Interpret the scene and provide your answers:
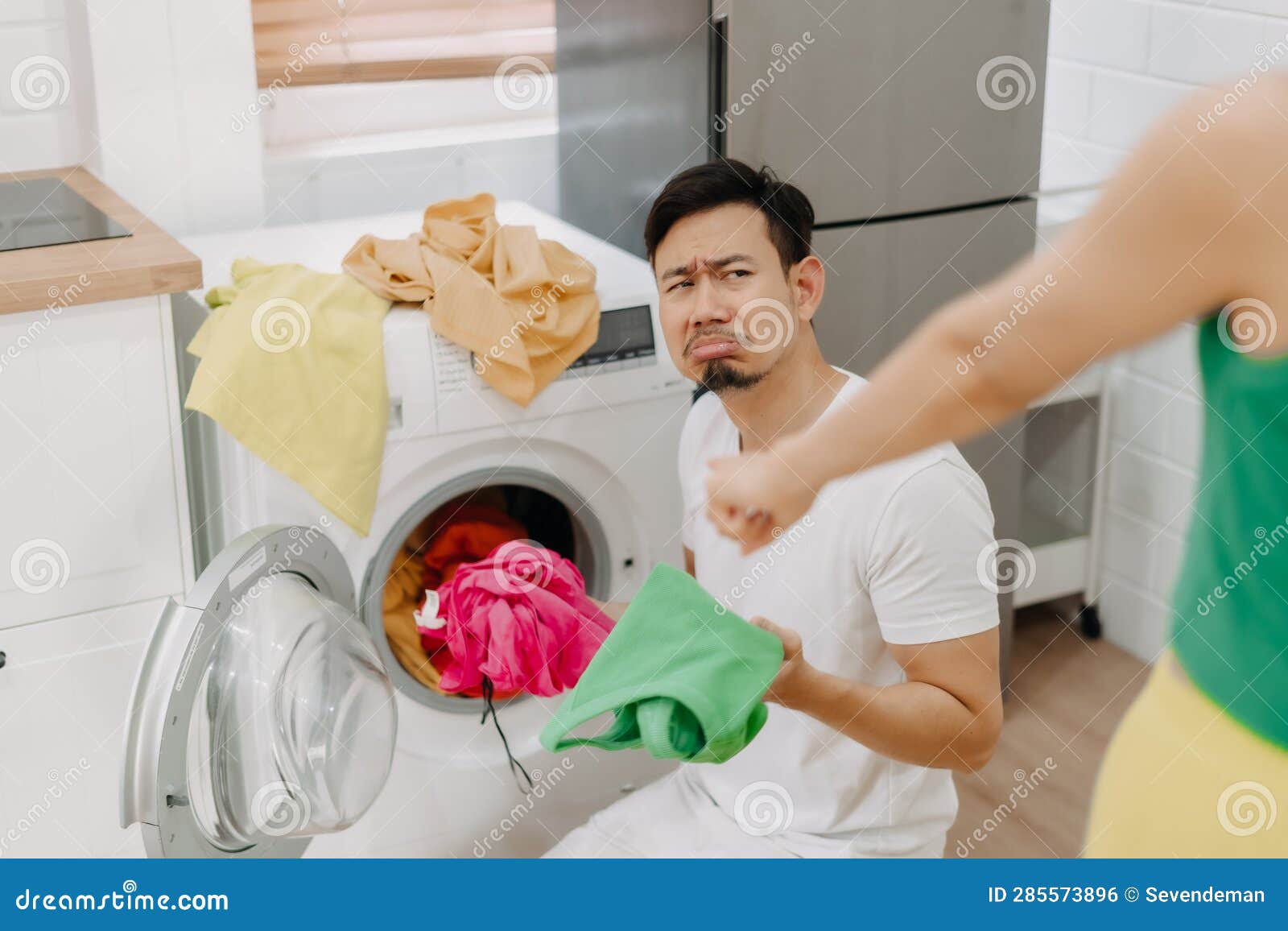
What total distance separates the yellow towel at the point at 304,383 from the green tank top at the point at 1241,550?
121 centimetres

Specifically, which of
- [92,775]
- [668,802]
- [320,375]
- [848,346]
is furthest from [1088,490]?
Result: [92,775]

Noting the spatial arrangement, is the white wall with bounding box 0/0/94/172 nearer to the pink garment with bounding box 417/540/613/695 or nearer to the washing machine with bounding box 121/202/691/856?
the washing machine with bounding box 121/202/691/856

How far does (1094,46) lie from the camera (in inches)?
106

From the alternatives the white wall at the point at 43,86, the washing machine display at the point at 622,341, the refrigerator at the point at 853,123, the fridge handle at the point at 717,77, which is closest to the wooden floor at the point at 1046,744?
the refrigerator at the point at 853,123

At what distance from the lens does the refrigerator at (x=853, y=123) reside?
209 cm

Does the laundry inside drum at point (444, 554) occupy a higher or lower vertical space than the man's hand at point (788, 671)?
lower

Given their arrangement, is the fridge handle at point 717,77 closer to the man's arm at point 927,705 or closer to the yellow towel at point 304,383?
the yellow towel at point 304,383

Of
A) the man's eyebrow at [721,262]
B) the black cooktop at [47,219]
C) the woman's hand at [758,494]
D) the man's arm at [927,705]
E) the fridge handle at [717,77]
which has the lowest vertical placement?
the man's arm at [927,705]

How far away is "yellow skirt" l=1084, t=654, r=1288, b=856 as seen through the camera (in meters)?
0.82

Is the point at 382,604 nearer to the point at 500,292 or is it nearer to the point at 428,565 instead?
the point at 428,565

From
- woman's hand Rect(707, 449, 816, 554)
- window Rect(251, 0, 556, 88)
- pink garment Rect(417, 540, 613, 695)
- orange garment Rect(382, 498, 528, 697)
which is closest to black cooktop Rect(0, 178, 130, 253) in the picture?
window Rect(251, 0, 556, 88)

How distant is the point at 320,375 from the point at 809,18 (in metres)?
0.89

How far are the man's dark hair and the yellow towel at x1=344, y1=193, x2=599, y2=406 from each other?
0.31 meters

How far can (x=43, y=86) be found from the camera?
7.27 ft
